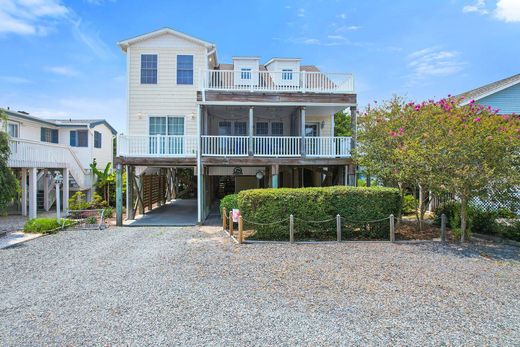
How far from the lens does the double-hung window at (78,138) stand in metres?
21.9

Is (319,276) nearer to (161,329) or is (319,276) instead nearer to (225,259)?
(225,259)

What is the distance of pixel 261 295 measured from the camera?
5.50 m

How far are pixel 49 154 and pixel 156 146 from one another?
704cm

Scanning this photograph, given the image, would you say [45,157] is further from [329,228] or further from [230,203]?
[329,228]

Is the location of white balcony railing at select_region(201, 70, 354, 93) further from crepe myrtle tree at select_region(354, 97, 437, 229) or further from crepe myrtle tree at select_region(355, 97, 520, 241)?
crepe myrtle tree at select_region(355, 97, 520, 241)

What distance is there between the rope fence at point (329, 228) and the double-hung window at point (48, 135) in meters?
17.4

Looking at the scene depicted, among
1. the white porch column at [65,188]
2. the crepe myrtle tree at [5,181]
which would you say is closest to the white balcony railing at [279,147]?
the crepe myrtle tree at [5,181]

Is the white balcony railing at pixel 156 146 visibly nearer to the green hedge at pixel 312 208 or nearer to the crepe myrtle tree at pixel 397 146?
the green hedge at pixel 312 208

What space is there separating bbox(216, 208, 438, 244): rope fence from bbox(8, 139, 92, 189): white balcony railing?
1144 cm

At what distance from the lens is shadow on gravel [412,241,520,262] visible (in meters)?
8.20

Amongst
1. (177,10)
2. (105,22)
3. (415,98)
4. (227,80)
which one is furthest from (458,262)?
(105,22)

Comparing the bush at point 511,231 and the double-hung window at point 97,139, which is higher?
the double-hung window at point 97,139

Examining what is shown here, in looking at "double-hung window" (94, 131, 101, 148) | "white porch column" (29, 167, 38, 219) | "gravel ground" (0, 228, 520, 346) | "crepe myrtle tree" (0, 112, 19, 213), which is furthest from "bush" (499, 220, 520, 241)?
"double-hung window" (94, 131, 101, 148)

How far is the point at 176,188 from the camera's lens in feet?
88.1
